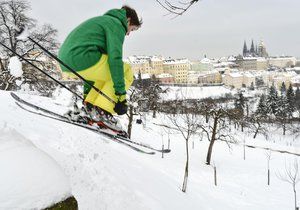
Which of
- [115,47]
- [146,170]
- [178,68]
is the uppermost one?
[115,47]

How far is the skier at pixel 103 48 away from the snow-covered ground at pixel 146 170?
1.34 m

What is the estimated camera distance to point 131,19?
4.42 meters

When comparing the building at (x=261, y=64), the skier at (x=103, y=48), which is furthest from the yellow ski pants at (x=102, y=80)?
the building at (x=261, y=64)

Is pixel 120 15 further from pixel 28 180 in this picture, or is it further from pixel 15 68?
pixel 28 180

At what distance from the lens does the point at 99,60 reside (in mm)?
4297

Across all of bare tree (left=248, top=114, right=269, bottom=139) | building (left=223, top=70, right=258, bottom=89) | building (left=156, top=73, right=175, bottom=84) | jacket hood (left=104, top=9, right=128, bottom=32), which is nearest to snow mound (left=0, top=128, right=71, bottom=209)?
jacket hood (left=104, top=9, right=128, bottom=32)

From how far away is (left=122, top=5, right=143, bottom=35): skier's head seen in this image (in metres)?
4.42

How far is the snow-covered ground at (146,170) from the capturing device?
5699 millimetres

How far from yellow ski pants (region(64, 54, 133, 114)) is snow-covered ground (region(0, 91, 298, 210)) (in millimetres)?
1134

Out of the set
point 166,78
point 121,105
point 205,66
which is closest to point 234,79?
point 166,78

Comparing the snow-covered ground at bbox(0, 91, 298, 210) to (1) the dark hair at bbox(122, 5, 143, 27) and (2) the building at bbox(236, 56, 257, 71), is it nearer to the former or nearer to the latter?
(1) the dark hair at bbox(122, 5, 143, 27)

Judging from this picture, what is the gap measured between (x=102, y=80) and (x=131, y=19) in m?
0.96

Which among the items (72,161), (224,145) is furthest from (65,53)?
(224,145)

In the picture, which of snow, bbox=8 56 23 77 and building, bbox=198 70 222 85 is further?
building, bbox=198 70 222 85
